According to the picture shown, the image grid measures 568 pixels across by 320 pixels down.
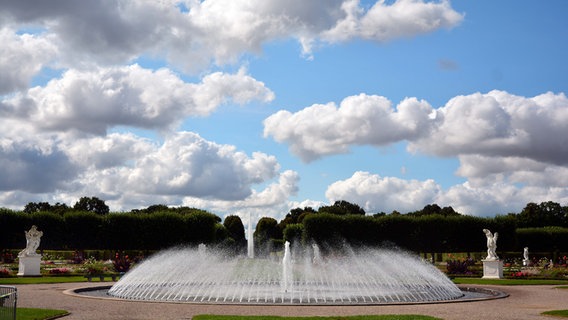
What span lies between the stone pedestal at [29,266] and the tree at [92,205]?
6857cm

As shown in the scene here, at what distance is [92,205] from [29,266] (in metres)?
70.5

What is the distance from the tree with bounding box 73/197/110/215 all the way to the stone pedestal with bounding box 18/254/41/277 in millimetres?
68569

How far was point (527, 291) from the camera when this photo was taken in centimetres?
2506

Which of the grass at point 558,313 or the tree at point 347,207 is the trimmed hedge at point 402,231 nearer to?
the grass at point 558,313

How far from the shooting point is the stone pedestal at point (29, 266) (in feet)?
114

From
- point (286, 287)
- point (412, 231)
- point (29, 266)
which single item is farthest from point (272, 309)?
point (412, 231)

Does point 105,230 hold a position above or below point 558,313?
above

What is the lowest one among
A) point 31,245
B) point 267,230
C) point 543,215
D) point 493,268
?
point 493,268

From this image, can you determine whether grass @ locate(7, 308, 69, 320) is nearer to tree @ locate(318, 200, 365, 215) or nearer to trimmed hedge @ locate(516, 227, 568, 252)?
trimmed hedge @ locate(516, 227, 568, 252)

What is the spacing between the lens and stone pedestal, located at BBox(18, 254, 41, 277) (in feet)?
114

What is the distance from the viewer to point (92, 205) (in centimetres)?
10306

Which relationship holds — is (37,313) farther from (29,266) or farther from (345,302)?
(29,266)

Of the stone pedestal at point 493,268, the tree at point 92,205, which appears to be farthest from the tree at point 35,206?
the stone pedestal at point 493,268

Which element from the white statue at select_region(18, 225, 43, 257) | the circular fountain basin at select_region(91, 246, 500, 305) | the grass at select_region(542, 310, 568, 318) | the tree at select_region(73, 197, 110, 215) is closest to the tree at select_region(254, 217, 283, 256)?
the tree at select_region(73, 197, 110, 215)
